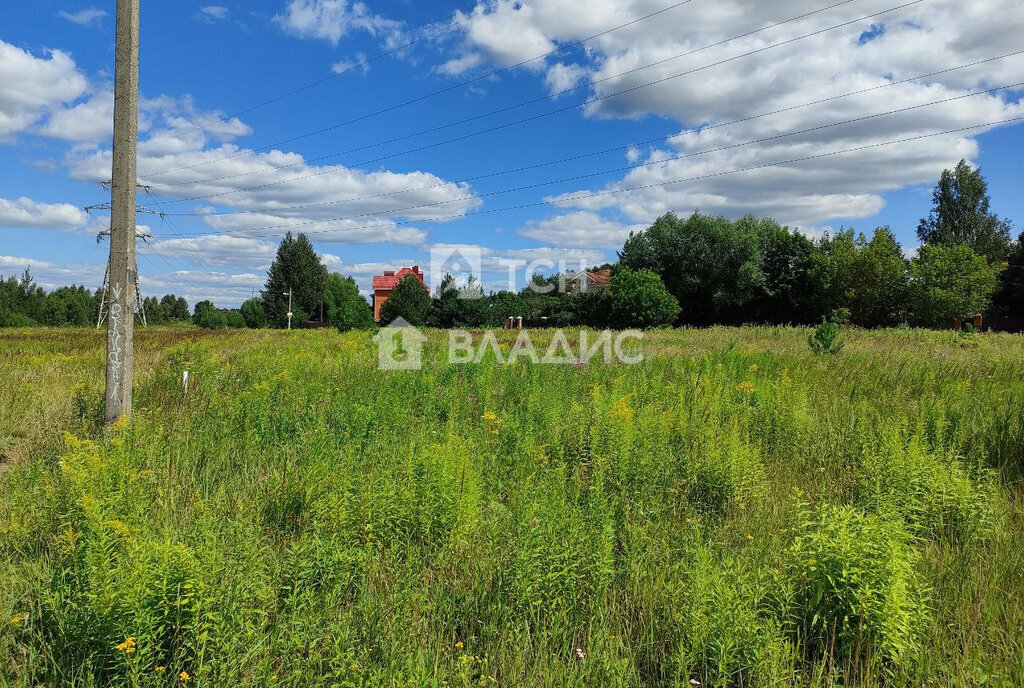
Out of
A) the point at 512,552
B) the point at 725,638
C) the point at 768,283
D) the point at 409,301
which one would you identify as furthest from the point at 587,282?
the point at 725,638

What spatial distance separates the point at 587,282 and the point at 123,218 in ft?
187

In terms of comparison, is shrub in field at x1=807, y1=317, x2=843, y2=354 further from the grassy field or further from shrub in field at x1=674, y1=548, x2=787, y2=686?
shrub in field at x1=674, y1=548, x2=787, y2=686

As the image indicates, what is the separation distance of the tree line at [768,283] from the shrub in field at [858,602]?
115 feet

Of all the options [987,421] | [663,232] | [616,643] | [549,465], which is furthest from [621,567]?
[663,232]

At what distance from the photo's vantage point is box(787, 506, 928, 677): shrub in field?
262cm

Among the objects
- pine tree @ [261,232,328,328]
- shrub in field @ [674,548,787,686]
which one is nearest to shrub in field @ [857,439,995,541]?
shrub in field @ [674,548,787,686]

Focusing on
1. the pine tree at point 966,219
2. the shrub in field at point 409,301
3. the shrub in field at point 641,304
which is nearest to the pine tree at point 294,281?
the shrub in field at point 409,301

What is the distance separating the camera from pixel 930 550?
11.7 feet

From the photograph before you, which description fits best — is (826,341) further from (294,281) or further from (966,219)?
(294,281)

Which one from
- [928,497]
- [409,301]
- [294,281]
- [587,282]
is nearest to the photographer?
[928,497]

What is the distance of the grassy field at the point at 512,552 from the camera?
2510 millimetres

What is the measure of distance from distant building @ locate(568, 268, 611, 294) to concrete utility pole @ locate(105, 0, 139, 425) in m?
39.8

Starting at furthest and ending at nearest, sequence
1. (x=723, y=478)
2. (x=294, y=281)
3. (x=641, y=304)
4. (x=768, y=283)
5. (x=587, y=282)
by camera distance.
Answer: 1. (x=294, y=281)
2. (x=587, y=282)
3. (x=768, y=283)
4. (x=641, y=304)
5. (x=723, y=478)

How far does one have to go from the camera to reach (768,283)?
161ft
